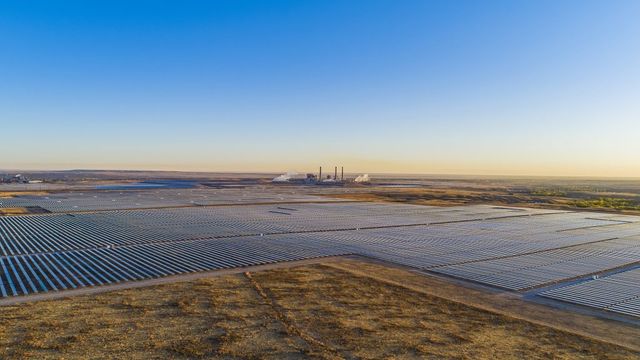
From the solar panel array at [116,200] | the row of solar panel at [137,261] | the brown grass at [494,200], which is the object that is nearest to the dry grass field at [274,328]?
the row of solar panel at [137,261]

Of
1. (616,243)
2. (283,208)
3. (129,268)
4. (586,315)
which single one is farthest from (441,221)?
(129,268)

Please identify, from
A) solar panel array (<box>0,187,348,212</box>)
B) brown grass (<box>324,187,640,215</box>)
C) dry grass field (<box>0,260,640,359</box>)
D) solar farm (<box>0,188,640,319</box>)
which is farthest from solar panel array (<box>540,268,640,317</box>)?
solar panel array (<box>0,187,348,212</box>)

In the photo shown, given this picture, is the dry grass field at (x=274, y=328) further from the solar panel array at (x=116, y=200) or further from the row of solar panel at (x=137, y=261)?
the solar panel array at (x=116, y=200)

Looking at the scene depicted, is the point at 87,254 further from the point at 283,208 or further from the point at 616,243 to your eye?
the point at 616,243

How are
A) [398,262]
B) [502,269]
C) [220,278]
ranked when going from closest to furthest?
[220,278] → [502,269] → [398,262]

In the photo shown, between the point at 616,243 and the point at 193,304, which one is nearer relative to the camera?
the point at 193,304

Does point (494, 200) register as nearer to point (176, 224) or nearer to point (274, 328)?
point (176, 224)
